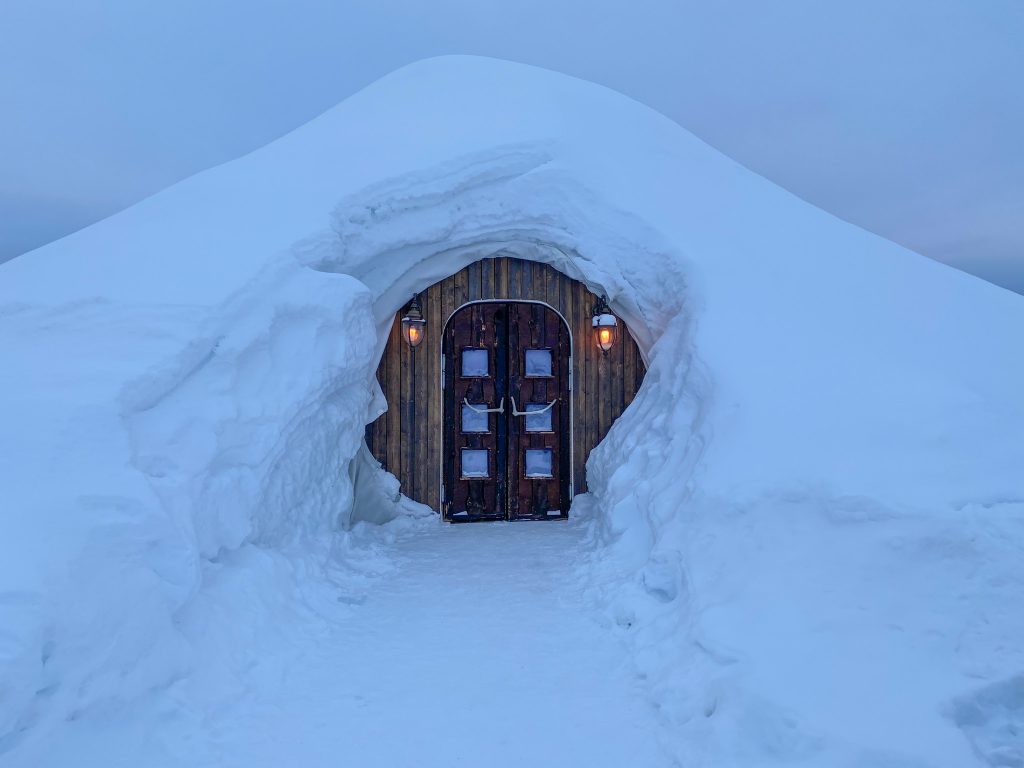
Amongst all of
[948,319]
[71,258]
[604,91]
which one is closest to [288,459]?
[71,258]

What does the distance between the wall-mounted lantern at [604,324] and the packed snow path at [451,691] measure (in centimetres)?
320

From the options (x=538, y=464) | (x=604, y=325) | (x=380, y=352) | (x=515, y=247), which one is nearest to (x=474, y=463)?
(x=538, y=464)

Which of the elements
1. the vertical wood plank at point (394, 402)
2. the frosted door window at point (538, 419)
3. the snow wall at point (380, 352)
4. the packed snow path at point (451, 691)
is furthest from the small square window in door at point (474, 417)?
the packed snow path at point (451, 691)

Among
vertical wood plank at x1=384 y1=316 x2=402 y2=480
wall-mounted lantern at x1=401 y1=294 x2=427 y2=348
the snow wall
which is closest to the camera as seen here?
the snow wall

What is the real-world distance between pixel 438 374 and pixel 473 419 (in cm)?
71

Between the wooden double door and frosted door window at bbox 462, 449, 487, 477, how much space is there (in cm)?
1

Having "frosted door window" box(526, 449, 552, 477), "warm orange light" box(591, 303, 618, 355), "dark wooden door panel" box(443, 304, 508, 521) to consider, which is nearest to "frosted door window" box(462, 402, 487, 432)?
"dark wooden door panel" box(443, 304, 508, 521)

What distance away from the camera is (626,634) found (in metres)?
3.67

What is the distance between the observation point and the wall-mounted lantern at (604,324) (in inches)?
272

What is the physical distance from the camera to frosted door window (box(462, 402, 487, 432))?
23.5 feet

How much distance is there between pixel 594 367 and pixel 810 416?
353cm

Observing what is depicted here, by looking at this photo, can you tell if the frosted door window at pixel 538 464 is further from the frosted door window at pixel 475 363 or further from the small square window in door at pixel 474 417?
the frosted door window at pixel 475 363

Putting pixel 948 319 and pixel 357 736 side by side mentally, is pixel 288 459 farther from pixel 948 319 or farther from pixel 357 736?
pixel 948 319

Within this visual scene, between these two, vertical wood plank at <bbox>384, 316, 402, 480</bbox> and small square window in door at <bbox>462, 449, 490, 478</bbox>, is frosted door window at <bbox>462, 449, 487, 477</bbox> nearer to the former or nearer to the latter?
small square window in door at <bbox>462, 449, 490, 478</bbox>
